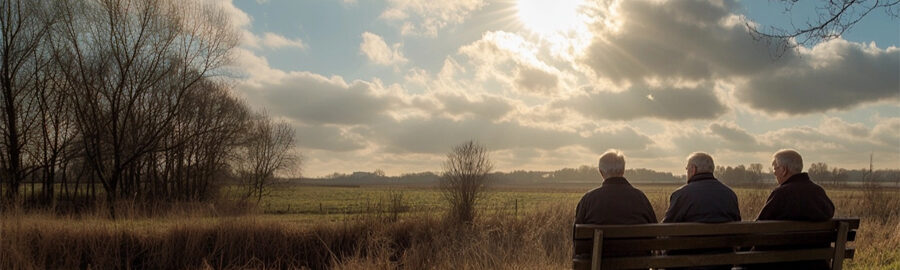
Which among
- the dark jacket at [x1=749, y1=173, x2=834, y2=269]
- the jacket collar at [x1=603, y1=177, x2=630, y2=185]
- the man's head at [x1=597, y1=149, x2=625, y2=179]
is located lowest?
the dark jacket at [x1=749, y1=173, x2=834, y2=269]

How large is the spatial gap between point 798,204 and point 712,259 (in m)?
1.02

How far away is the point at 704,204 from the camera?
161 inches

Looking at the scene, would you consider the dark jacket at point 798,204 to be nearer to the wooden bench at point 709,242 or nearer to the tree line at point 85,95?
the wooden bench at point 709,242

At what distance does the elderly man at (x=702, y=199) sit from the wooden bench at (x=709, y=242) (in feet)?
0.55

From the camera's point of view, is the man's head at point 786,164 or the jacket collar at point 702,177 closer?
the jacket collar at point 702,177

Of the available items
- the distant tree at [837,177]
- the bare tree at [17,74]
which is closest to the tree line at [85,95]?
the bare tree at [17,74]

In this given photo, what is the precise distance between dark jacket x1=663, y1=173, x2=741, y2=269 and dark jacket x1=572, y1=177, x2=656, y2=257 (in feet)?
0.85

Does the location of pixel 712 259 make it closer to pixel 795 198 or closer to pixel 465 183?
pixel 795 198

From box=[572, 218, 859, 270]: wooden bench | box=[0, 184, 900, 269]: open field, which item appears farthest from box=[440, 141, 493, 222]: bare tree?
box=[572, 218, 859, 270]: wooden bench

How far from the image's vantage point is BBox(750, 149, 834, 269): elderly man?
4.31m

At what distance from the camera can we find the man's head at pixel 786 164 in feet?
14.6

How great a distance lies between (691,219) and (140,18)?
2225cm

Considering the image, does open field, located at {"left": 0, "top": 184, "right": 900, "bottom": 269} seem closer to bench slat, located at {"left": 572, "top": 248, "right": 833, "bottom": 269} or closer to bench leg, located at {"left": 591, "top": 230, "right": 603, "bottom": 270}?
bench slat, located at {"left": 572, "top": 248, "right": 833, "bottom": 269}

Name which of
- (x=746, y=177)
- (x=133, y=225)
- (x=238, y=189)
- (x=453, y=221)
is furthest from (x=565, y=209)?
(x=238, y=189)
